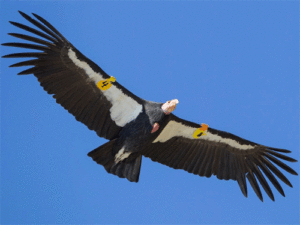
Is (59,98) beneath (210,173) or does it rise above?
beneath

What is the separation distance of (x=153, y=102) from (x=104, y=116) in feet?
3.64

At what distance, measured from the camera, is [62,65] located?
9.02m

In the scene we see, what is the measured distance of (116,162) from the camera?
946 centimetres

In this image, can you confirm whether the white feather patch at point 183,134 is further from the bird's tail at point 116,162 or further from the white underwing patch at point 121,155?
the white underwing patch at point 121,155

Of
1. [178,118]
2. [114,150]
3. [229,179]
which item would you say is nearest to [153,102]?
[178,118]

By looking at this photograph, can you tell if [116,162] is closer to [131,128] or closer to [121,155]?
[121,155]

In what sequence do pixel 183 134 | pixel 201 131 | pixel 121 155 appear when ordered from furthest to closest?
pixel 183 134 → pixel 201 131 → pixel 121 155

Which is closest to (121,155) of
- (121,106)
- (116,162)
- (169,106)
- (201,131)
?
(116,162)

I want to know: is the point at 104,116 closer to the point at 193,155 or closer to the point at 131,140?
the point at 131,140

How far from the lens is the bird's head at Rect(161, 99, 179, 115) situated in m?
8.99

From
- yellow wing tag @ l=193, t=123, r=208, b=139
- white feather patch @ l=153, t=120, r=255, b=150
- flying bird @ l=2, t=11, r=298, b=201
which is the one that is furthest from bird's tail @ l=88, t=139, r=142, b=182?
yellow wing tag @ l=193, t=123, r=208, b=139

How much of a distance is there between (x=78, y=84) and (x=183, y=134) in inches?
105

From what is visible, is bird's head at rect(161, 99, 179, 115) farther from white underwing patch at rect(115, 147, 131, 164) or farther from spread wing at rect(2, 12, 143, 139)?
white underwing patch at rect(115, 147, 131, 164)

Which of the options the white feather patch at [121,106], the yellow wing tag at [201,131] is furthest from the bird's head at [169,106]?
the yellow wing tag at [201,131]
